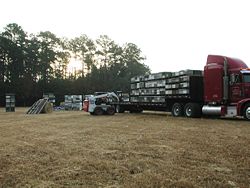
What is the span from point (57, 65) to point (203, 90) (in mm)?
57182

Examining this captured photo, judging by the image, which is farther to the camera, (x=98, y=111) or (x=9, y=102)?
(x=9, y=102)

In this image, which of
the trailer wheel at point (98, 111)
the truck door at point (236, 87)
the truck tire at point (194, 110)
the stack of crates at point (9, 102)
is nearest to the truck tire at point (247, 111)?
the truck door at point (236, 87)

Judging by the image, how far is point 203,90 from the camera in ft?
64.7

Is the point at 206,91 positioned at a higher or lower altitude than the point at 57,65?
lower

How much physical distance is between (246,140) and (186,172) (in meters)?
4.65

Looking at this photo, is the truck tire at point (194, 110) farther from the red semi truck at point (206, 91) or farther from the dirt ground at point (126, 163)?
the dirt ground at point (126, 163)

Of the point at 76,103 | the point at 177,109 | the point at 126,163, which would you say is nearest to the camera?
the point at 126,163

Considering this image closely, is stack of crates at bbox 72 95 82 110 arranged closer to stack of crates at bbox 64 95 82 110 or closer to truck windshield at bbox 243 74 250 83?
stack of crates at bbox 64 95 82 110

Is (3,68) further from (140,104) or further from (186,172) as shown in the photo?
(186,172)

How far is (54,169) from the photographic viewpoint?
5652 millimetres

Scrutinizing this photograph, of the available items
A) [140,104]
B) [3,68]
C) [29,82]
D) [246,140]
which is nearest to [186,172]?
[246,140]

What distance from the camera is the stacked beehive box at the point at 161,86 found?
19.9 m

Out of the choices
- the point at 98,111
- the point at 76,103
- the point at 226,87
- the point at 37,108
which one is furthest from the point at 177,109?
the point at 76,103

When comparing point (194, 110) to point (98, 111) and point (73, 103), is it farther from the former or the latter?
point (73, 103)
